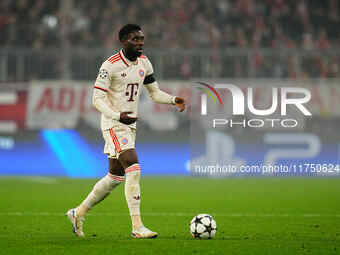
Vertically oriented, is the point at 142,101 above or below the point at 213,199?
above

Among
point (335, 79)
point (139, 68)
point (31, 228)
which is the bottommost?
point (31, 228)

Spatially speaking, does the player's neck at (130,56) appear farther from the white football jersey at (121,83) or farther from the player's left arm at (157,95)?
the player's left arm at (157,95)

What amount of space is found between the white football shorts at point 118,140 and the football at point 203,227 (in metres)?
0.99

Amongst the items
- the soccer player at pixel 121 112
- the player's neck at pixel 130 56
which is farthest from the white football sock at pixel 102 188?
the player's neck at pixel 130 56

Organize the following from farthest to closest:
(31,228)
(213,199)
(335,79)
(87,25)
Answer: (87,25), (335,79), (213,199), (31,228)

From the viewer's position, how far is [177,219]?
31.6 feet

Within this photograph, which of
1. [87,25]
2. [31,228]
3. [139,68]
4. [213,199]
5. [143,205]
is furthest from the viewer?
[87,25]

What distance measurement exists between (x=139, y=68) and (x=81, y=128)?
36.0ft

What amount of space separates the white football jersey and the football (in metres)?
1.18

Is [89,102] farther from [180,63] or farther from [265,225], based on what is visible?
[265,225]

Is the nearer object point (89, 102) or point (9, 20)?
point (89, 102)

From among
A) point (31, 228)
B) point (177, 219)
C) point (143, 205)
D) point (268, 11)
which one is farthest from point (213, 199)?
point (268, 11)

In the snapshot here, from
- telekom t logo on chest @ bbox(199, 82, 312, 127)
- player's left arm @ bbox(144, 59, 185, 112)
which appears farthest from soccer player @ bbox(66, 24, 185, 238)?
telekom t logo on chest @ bbox(199, 82, 312, 127)

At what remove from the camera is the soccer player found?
7.41 metres
